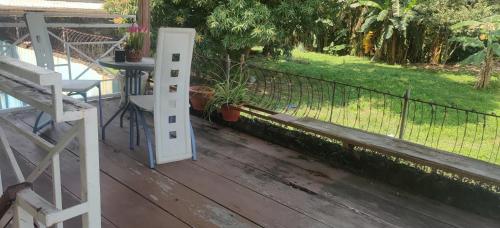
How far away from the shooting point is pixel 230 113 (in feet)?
12.0

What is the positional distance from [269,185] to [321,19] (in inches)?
145

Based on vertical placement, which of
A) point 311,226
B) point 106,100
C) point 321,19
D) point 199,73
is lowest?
point 311,226

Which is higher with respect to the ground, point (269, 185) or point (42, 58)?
point (42, 58)

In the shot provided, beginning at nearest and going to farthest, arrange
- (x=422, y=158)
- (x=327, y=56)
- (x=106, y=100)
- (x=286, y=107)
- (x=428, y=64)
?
(x=422, y=158), (x=286, y=107), (x=106, y=100), (x=428, y=64), (x=327, y=56)

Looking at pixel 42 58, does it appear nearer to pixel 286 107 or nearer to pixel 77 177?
pixel 77 177

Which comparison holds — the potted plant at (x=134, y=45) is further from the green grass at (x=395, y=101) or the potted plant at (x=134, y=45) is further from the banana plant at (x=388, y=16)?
the banana plant at (x=388, y=16)

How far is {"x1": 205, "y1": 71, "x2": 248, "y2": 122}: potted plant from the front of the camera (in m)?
3.64

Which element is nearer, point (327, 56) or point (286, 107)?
point (286, 107)

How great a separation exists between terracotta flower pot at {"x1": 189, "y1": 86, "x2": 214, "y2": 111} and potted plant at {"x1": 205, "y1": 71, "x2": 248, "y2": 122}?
7cm

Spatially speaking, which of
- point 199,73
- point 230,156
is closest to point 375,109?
point 199,73

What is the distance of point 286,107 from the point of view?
3916 millimetres

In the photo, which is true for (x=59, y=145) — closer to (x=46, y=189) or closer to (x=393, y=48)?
(x=46, y=189)

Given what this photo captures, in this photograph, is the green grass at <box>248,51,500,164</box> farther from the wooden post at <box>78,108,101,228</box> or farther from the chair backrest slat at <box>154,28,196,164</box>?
the wooden post at <box>78,108,101,228</box>

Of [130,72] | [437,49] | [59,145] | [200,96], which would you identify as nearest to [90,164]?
[59,145]
